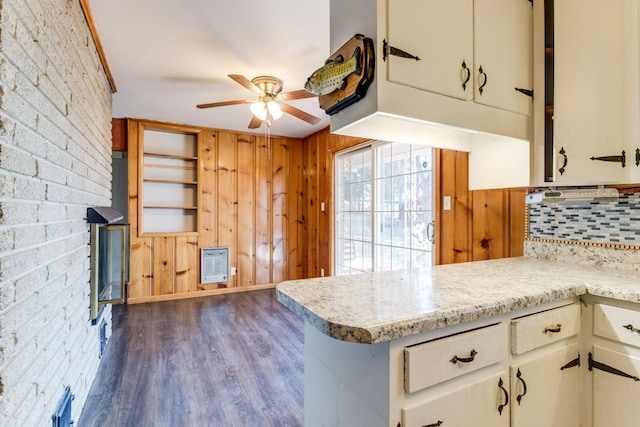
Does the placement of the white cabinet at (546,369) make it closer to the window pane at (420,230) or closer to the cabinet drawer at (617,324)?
the cabinet drawer at (617,324)

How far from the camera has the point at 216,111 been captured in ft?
12.8

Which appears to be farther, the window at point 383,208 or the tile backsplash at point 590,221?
the window at point 383,208

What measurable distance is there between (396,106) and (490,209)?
1.54 metres

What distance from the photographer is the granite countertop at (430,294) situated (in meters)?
0.83

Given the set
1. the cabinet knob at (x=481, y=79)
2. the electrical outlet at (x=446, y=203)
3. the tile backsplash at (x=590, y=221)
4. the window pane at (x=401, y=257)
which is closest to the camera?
the cabinet knob at (x=481, y=79)

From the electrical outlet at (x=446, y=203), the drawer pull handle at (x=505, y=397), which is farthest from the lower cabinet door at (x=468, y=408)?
the electrical outlet at (x=446, y=203)

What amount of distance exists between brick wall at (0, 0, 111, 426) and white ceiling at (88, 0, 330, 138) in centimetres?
33

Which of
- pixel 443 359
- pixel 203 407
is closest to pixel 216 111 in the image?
pixel 203 407

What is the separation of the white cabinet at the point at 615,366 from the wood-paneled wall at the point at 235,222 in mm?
4352

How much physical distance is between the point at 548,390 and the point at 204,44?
2872 millimetres

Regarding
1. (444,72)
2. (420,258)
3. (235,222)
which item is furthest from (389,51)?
(235,222)

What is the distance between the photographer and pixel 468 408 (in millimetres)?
959

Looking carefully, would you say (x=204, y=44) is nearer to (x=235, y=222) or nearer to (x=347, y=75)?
(x=347, y=75)

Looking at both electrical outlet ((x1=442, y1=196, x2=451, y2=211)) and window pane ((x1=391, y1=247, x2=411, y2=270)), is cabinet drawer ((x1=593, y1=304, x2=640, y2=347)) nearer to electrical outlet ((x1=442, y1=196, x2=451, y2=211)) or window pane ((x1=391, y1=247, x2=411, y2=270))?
electrical outlet ((x1=442, y1=196, x2=451, y2=211))
